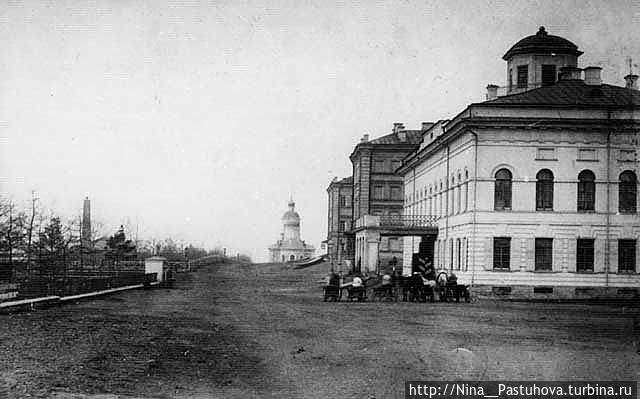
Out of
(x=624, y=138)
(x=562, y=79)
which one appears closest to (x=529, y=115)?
(x=624, y=138)

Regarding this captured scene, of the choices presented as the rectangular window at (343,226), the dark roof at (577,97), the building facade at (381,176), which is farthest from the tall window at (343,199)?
the dark roof at (577,97)

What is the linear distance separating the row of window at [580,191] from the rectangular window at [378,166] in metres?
38.4

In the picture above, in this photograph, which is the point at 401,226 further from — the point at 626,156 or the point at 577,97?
the point at 626,156

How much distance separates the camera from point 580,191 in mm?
36469

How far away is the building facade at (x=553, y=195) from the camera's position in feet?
118

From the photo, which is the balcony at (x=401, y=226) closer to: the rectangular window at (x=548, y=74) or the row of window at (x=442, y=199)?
the row of window at (x=442, y=199)

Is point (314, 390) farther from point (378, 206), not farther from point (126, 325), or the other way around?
point (378, 206)

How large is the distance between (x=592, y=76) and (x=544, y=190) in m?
8.23

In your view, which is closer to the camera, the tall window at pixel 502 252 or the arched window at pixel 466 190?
the tall window at pixel 502 252

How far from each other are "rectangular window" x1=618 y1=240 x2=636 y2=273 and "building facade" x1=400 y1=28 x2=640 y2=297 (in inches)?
1.8

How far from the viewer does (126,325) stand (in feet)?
57.5

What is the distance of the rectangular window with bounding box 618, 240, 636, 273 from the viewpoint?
36.2 metres

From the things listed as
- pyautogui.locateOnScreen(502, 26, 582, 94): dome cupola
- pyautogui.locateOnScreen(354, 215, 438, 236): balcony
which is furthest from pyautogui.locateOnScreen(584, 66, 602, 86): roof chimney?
pyautogui.locateOnScreen(354, 215, 438, 236): balcony

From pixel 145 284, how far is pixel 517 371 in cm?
2789
